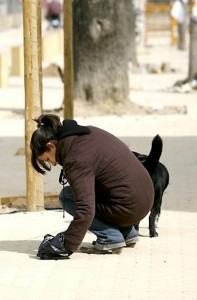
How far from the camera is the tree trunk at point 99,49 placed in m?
16.4

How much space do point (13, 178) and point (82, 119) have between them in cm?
486

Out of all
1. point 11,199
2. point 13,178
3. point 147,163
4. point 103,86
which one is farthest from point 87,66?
point 147,163

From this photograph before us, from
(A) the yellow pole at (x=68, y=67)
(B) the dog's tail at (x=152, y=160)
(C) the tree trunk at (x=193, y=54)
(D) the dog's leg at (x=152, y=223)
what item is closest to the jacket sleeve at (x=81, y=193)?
(B) the dog's tail at (x=152, y=160)

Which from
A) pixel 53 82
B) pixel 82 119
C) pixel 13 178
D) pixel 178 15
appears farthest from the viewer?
pixel 178 15

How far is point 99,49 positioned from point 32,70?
726cm

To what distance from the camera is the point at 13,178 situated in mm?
11430

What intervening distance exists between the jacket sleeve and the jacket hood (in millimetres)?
199

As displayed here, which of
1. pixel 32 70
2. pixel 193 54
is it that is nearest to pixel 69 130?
pixel 32 70

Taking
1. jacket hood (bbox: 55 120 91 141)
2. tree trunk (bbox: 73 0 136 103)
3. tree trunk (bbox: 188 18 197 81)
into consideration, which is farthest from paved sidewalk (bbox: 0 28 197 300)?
tree trunk (bbox: 188 18 197 81)

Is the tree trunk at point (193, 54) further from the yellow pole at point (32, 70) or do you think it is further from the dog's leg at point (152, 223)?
the dog's leg at point (152, 223)

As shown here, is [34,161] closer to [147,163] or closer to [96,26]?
[147,163]

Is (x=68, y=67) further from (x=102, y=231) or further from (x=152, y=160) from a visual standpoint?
(x=102, y=231)

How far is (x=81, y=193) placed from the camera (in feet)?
24.0

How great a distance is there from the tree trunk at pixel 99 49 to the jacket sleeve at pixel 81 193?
921cm
